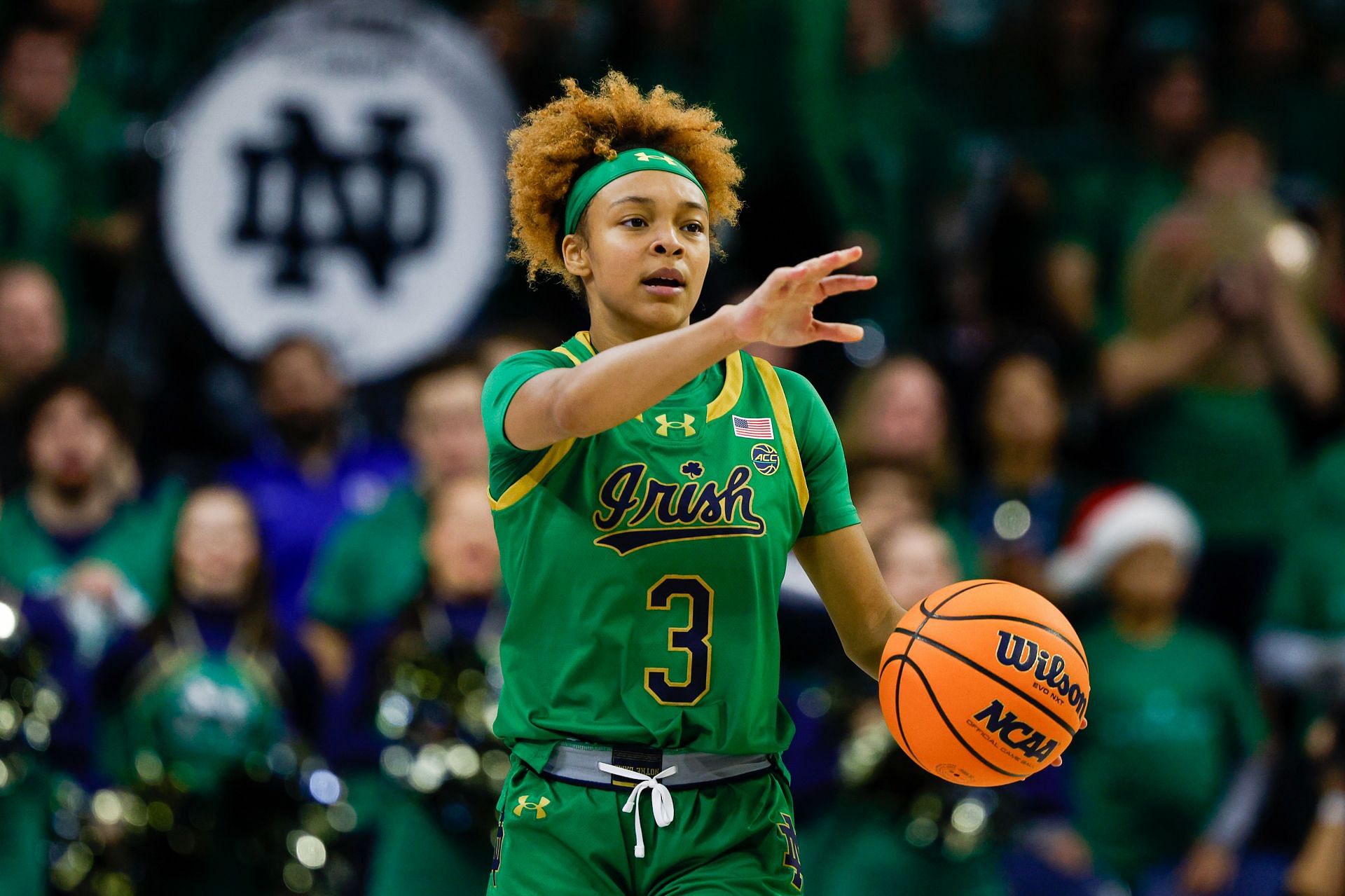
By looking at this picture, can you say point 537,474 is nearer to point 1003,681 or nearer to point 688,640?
point 688,640

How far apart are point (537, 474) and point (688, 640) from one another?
1.37 ft

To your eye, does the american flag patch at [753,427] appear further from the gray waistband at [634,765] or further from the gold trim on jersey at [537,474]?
the gray waistband at [634,765]

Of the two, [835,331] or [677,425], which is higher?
[835,331]

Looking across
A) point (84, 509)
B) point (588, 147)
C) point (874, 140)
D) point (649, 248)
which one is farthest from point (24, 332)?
point (649, 248)

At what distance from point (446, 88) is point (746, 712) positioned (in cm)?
534

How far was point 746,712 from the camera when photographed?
10.7 feet

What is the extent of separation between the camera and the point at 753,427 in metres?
3.38

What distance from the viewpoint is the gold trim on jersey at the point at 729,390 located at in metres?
3.37

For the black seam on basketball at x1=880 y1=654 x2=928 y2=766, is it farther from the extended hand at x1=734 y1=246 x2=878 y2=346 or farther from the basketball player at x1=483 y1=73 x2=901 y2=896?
the extended hand at x1=734 y1=246 x2=878 y2=346

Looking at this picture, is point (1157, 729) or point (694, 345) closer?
point (694, 345)

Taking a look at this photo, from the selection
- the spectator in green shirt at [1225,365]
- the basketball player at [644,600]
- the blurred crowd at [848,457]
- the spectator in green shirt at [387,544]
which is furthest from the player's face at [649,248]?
the spectator in green shirt at [1225,365]

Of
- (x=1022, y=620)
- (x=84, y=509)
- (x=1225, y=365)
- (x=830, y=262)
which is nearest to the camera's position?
(x=830, y=262)

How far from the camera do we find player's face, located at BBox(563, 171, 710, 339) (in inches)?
131

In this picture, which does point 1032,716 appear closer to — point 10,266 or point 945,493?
point 945,493
